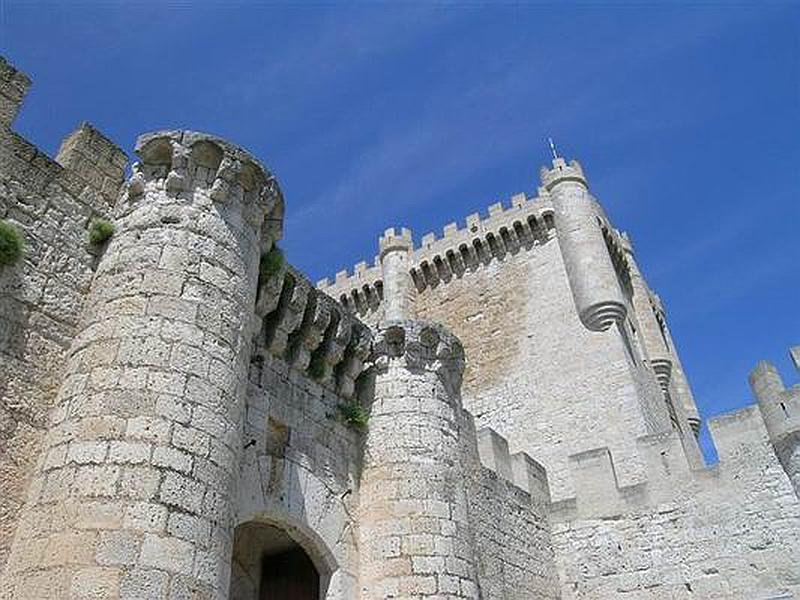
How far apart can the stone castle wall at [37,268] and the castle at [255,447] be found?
0.05ft

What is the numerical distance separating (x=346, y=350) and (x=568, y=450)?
8018 mm

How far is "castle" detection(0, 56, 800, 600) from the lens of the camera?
13.8ft

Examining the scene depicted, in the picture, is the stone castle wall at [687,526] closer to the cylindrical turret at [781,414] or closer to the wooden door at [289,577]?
the cylindrical turret at [781,414]

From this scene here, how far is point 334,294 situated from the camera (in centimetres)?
2075

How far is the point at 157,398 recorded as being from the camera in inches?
178

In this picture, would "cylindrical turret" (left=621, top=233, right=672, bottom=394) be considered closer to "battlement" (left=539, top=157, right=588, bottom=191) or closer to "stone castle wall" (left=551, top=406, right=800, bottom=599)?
"battlement" (left=539, top=157, right=588, bottom=191)

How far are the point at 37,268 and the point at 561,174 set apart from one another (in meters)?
14.6

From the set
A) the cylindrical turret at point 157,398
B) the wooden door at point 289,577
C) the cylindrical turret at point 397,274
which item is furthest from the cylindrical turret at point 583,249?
the cylindrical turret at point 157,398

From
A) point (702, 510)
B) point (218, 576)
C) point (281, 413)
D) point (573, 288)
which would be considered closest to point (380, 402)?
point (281, 413)

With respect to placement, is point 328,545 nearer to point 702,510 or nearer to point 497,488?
point 497,488

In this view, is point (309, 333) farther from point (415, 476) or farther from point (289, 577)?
point (289, 577)

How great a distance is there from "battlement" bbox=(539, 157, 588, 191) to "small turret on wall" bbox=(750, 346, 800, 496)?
8.87m

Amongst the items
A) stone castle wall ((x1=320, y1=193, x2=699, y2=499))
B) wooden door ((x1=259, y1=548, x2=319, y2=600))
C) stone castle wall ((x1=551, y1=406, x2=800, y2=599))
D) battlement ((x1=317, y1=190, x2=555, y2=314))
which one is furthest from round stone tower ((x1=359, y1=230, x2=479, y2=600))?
battlement ((x1=317, y1=190, x2=555, y2=314))

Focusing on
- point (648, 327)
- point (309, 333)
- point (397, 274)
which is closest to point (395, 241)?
point (397, 274)
